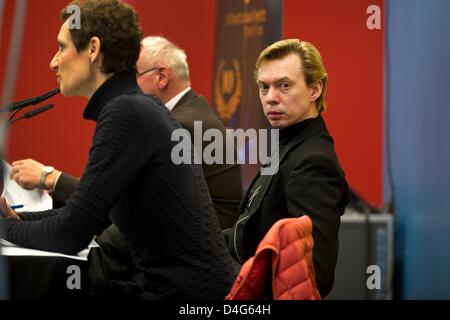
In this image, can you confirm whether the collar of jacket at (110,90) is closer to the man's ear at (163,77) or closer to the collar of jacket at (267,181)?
the collar of jacket at (267,181)

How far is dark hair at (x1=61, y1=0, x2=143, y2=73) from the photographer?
196 centimetres

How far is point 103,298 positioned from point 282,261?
582 millimetres

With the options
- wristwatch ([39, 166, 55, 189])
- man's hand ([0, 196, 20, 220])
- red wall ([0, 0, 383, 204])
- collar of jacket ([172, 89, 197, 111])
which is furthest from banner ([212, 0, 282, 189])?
man's hand ([0, 196, 20, 220])

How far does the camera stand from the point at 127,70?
199 centimetres

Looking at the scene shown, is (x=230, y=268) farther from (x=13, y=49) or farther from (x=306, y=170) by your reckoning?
(x=13, y=49)

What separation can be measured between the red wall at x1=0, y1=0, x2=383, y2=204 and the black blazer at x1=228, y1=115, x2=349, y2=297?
3.02 feet

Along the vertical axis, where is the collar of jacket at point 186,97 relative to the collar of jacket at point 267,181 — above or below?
above

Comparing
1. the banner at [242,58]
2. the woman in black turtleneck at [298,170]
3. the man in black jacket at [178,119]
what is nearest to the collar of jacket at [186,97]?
the man in black jacket at [178,119]

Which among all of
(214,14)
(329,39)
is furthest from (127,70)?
(214,14)

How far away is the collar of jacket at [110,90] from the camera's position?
1.94 m

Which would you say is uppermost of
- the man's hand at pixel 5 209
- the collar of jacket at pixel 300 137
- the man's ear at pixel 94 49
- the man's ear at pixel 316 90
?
the man's ear at pixel 94 49

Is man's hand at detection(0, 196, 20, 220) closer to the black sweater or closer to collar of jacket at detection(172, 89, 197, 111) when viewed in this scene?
the black sweater

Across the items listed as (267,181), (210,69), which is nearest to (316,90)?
(267,181)

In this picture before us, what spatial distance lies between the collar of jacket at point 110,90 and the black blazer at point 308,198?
451 millimetres
